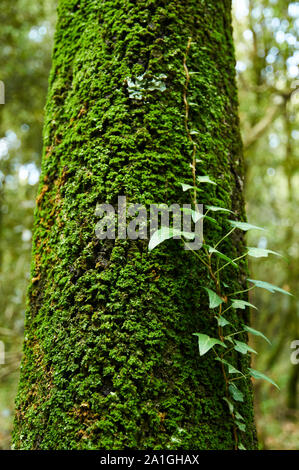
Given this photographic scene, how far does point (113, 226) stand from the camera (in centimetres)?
121

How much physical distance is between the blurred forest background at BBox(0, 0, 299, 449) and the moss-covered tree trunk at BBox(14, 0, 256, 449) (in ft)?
16.5

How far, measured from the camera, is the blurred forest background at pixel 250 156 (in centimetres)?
744

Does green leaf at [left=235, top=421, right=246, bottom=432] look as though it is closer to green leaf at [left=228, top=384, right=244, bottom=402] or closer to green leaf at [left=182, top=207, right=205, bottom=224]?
green leaf at [left=228, top=384, right=244, bottom=402]

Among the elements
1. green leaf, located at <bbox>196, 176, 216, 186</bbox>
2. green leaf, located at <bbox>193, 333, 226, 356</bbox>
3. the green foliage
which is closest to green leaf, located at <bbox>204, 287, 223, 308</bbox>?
the green foliage

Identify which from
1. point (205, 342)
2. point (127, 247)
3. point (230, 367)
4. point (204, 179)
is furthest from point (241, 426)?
point (204, 179)

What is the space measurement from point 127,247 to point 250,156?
871 cm

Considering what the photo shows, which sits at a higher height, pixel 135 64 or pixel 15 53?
pixel 15 53

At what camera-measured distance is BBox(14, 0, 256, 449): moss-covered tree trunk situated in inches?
41.7

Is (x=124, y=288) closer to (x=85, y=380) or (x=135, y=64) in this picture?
(x=85, y=380)

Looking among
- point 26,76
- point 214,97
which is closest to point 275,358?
point 26,76

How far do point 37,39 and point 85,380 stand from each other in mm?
9186

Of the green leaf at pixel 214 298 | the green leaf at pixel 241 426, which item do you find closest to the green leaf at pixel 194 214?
the green leaf at pixel 214 298

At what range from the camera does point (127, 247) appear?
1188mm

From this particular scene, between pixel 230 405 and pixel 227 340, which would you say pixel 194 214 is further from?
pixel 230 405
